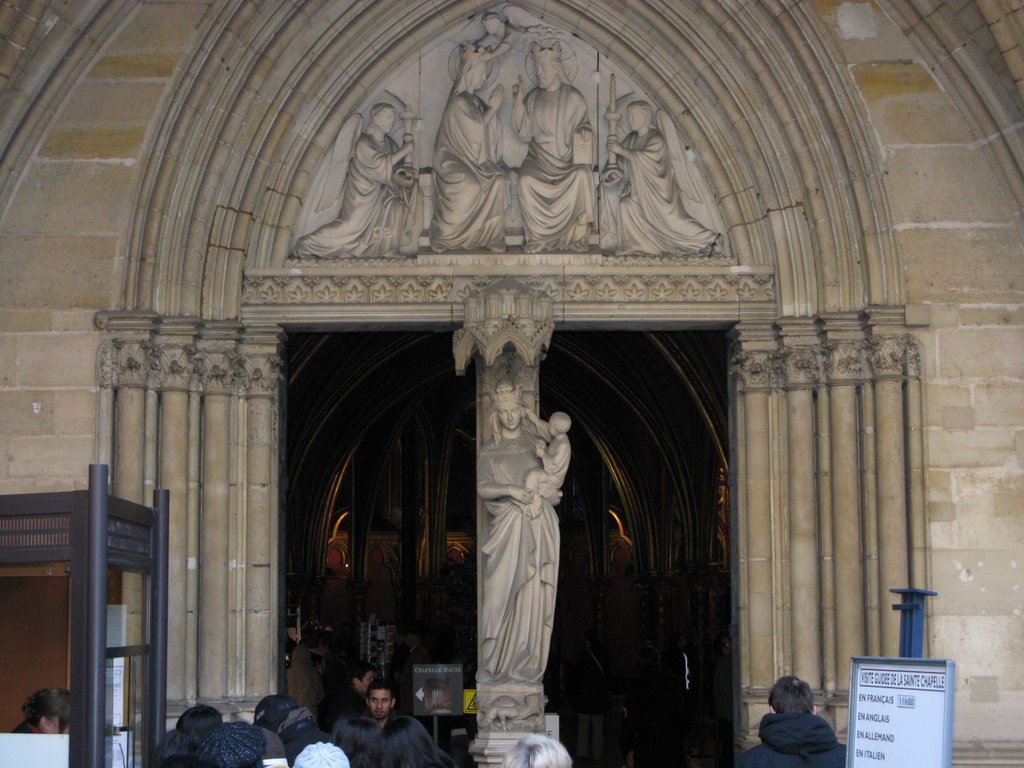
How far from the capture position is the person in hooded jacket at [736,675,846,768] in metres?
6.71

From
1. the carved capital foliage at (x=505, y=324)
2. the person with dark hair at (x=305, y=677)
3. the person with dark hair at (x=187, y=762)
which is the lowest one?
the person with dark hair at (x=305, y=677)

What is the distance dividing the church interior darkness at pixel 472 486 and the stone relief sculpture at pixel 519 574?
463cm

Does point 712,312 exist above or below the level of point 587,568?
above

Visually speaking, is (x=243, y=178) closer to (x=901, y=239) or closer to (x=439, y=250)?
(x=439, y=250)

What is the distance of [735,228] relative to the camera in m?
11.4

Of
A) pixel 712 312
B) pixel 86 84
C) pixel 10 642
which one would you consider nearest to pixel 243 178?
pixel 86 84

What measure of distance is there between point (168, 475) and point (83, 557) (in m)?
4.03

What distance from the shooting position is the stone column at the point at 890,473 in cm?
1051

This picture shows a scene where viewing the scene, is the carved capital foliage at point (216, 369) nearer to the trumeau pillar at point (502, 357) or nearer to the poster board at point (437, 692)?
the trumeau pillar at point (502, 357)

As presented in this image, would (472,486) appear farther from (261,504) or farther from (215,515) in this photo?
(215,515)

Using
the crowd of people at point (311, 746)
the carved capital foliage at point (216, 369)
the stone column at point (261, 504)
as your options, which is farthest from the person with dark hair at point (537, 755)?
the carved capital foliage at point (216, 369)

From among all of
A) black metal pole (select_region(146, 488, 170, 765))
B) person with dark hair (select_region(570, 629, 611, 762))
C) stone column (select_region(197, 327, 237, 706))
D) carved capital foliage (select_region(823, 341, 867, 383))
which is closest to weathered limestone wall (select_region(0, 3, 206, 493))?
stone column (select_region(197, 327, 237, 706))

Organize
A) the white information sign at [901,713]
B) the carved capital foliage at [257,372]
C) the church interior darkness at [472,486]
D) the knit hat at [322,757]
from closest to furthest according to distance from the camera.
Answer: the knit hat at [322,757] → the white information sign at [901,713] → the carved capital foliage at [257,372] → the church interior darkness at [472,486]

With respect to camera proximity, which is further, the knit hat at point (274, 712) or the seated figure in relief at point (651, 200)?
the seated figure in relief at point (651, 200)
